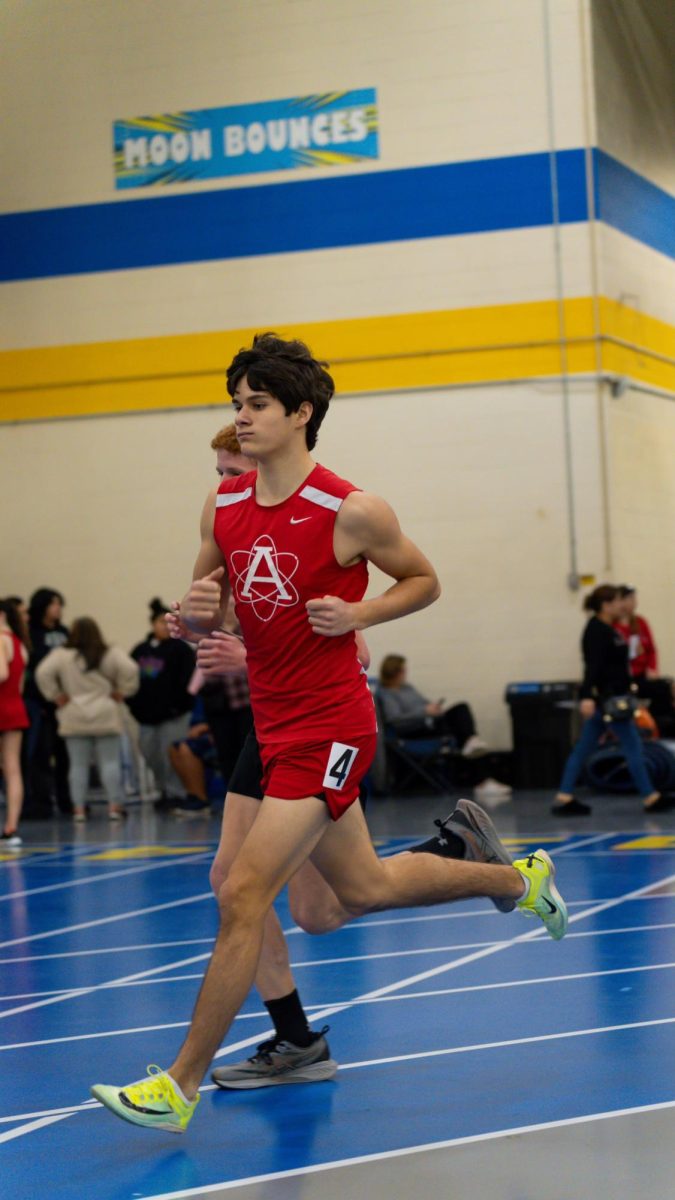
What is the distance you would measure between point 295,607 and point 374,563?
0.27 m

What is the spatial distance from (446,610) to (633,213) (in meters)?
4.64

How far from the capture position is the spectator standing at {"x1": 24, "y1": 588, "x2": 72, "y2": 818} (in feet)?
54.0

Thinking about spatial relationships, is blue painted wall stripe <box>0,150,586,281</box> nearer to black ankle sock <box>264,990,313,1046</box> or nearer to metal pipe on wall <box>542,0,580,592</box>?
metal pipe on wall <box>542,0,580,592</box>

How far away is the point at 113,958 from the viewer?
7965 millimetres

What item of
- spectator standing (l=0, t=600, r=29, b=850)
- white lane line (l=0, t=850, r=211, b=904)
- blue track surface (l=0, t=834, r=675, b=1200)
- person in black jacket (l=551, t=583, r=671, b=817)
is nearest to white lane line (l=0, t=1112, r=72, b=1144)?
blue track surface (l=0, t=834, r=675, b=1200)

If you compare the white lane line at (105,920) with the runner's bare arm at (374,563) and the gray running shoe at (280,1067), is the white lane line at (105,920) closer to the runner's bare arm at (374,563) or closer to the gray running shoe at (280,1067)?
the gray running shoe at (280,1067)

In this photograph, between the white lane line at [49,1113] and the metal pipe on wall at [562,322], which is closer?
the white lane line at [49,1113]

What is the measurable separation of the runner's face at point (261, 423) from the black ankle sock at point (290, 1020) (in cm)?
170

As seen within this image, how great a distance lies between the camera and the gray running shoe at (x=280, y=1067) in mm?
5328

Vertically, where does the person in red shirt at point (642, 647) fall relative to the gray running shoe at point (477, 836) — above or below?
above

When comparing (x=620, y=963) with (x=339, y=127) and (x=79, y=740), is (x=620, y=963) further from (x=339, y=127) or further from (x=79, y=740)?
(x=339, y=127)

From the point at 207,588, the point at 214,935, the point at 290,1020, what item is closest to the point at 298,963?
the point at 214,935

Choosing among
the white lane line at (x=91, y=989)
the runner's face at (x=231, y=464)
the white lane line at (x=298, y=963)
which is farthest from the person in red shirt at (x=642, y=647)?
the runner's face at (x=231, y=464)

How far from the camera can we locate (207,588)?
199 inches
